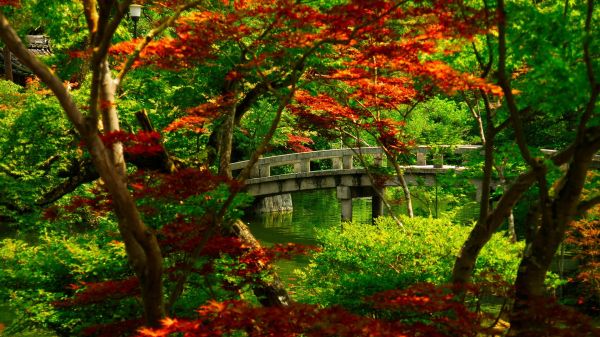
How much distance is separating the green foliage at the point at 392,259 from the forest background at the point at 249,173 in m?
0.04

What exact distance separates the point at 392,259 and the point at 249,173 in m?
4.08

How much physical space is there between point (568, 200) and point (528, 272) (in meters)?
0.91

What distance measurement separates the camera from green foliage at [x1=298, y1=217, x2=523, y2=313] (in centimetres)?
895

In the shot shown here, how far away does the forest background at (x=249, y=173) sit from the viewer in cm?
565

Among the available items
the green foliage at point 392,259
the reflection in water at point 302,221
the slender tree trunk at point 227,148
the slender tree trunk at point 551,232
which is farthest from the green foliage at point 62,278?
the reflection in water at point 302,221

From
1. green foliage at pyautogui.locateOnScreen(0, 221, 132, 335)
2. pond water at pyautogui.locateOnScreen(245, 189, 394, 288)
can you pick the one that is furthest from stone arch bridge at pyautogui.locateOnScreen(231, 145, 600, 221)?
green foliage at pyautogui.locateOnScreen(0, 221, 132, 335)

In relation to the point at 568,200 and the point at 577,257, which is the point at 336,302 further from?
the point at 577,257

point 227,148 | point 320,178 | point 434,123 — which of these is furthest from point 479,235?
point 434,123

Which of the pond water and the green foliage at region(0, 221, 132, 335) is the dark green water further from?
the green foliage at region(0, 221, 132, 335)

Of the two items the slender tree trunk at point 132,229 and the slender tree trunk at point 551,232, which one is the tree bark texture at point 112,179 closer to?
the slender tree trunk at point 132,229

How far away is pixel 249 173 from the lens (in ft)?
20.8

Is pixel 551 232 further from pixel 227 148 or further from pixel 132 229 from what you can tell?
pixel 227 148

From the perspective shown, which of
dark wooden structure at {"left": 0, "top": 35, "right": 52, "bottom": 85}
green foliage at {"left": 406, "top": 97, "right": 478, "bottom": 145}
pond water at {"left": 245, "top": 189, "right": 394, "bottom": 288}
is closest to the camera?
pond water at {"left": 245, "top": 189, "right": 394, "bottom": 288}

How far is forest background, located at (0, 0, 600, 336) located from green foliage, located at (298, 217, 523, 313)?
4 cm
